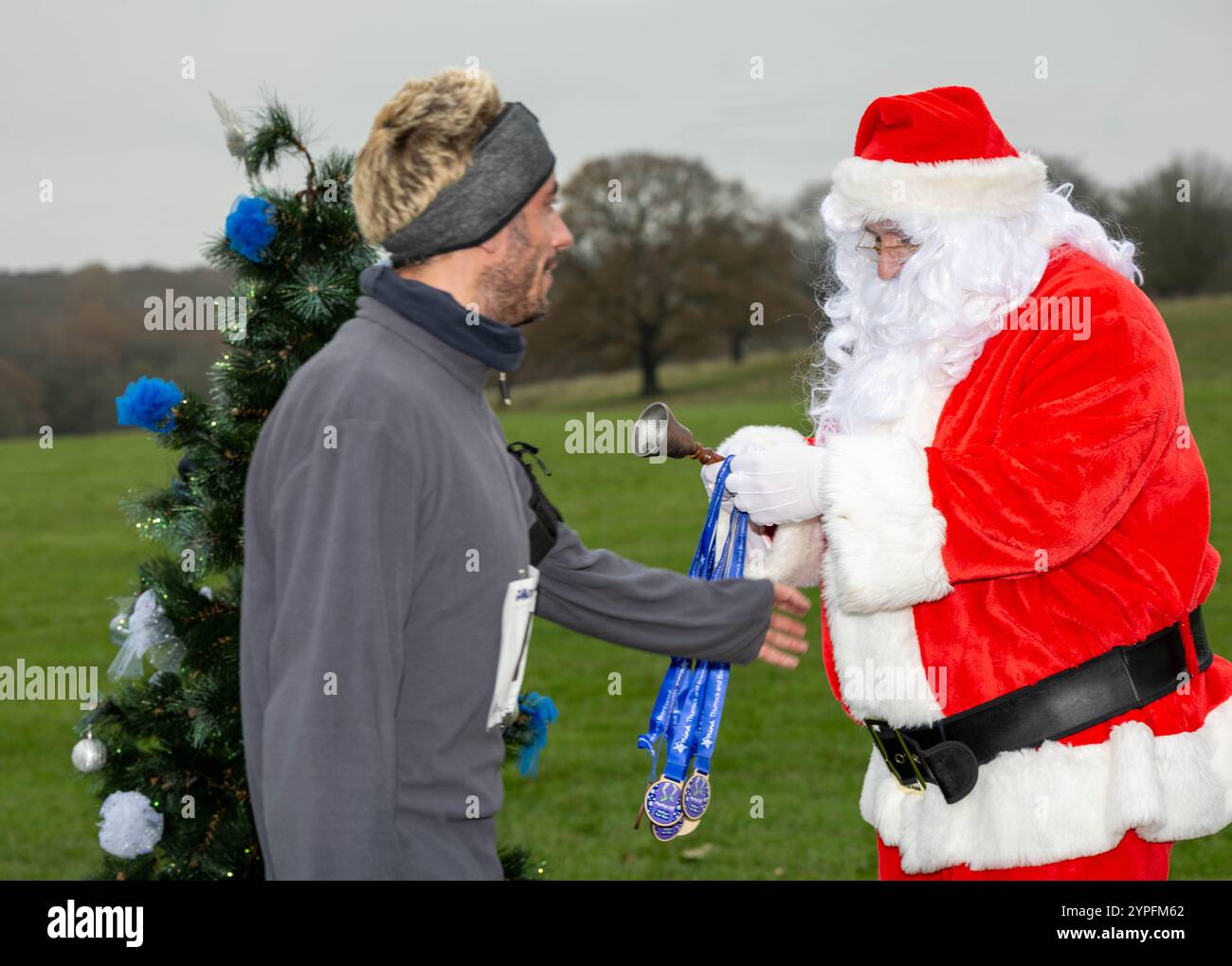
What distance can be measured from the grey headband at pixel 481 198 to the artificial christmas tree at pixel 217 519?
1.42 meters

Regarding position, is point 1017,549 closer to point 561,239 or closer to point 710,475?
point 710,475

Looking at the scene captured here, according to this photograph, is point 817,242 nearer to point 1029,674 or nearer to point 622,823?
point 1029,674

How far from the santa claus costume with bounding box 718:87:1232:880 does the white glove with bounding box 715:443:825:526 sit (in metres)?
0.01

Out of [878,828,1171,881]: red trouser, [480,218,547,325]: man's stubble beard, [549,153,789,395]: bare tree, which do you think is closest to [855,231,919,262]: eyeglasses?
[480,218,547,325]: man's stubble beard

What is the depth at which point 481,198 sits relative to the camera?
2520 millimetres

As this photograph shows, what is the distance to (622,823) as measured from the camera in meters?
7.02

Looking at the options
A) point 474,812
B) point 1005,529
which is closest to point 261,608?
point 474,812

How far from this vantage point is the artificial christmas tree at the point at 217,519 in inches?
156

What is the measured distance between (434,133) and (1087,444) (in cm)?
167

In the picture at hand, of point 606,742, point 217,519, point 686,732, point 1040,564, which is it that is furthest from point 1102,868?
point 606,742

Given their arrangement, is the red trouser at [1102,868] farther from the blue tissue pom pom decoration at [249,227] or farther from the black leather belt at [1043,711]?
the blue tissue pom pom decoration at [249,227]

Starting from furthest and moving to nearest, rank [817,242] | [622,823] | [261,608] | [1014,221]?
[622,823] → [817,242] → [1014,221] → [261,608]

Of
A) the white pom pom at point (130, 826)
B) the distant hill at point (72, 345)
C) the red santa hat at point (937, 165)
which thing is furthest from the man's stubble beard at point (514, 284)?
the distant hill at point (72, 345)

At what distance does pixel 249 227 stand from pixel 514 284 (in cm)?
155
